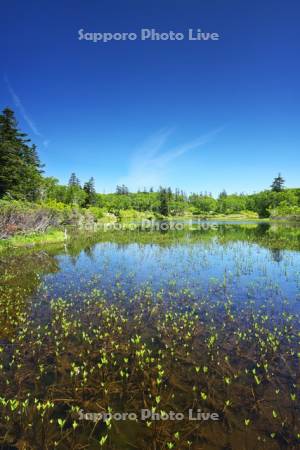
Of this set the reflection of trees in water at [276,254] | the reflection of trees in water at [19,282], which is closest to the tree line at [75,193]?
the reflection of trees in water at [19,282]

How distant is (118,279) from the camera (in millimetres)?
16281

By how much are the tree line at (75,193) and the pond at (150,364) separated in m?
37.7

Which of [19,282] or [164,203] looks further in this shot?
[164,203]

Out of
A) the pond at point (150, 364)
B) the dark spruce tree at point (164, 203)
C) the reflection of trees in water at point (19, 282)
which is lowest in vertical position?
the pond at point (150, 364)

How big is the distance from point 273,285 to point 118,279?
1029 cm

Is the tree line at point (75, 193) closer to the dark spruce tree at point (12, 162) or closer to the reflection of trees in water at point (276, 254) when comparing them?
the dark spruce tree at point (12, 162)

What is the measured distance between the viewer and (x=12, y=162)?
147 feet

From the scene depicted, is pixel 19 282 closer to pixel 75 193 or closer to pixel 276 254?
pixel 276 254

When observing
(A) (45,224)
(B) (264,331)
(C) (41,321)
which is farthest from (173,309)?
(A) (45,224)

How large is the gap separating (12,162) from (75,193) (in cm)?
5090

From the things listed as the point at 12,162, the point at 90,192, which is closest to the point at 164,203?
the point at 90,192

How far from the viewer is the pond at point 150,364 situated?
16.3 ft

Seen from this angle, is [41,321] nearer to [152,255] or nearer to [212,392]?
[212,392]

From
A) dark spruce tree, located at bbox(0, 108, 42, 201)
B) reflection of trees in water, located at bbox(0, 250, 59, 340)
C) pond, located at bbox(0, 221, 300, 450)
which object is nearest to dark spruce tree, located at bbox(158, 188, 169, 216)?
dark spruce tree, located at bbox(0, 108, 42, 201)
